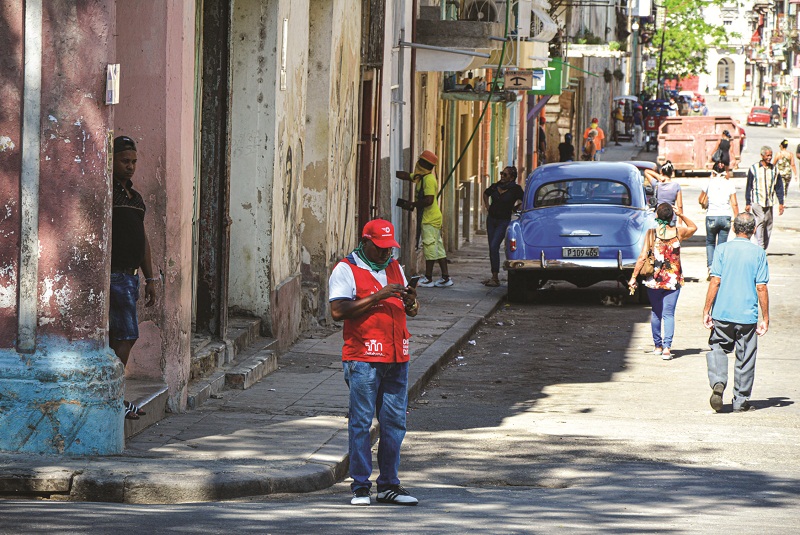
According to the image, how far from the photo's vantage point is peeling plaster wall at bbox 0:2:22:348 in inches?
332

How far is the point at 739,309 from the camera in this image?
11.6 meters

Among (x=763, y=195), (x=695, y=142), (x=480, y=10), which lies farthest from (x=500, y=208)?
(x=695, y=142)

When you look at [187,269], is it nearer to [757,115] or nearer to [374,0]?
[374,0]

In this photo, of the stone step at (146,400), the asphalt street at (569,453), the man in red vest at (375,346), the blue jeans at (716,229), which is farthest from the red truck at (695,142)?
the man in red vest at (375,346)

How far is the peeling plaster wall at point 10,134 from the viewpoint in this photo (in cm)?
844

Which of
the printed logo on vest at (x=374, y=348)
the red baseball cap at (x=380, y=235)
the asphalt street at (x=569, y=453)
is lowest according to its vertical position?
the asphalt street at (x=569, y=453)

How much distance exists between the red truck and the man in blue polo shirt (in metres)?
33.3

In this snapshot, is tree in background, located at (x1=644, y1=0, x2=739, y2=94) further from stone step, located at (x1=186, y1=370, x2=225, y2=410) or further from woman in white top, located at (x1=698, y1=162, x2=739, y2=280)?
stone step, located at (x1=186, y1=370, x2=225, y2=410)

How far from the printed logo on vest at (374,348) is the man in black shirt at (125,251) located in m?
2.00

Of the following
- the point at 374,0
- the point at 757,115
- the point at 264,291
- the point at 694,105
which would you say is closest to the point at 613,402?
the point at 264,291

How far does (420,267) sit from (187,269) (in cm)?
1164

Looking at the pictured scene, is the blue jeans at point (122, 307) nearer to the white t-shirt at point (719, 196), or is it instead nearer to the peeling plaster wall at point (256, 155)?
the peeling plaster wall at point (256, 155)

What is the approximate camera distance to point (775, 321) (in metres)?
17.1

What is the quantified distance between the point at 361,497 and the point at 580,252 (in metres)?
10.4
